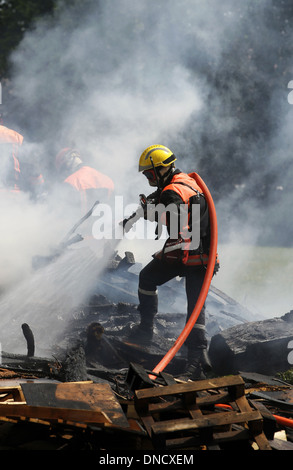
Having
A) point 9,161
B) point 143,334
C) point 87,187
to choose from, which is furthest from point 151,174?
point 9,161

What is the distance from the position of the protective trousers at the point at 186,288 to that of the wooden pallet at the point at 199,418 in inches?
75.4

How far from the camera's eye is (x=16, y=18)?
15.8 metres

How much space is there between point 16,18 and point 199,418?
16.0 m

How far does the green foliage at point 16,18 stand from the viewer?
15330 millimetres

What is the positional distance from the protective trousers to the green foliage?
12.1 metres

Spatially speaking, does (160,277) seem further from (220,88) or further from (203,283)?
(220,88)

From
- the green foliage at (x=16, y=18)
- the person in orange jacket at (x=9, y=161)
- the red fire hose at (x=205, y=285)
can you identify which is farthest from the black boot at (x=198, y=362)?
the green foliage at (x=16, y=18)

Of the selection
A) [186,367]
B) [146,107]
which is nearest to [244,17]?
[146,107]

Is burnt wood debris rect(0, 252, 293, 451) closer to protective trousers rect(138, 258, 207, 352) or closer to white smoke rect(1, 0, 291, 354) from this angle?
protective trousers rect(138, 258, 207, 352)

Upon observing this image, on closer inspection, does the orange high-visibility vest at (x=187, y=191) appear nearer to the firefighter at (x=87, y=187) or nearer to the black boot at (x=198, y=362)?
the black boot at (x=198, y=362)

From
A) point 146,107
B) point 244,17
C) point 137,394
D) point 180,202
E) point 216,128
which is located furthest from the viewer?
point 216,128

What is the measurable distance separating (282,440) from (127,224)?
3.12 metres

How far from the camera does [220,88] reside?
14.7m
